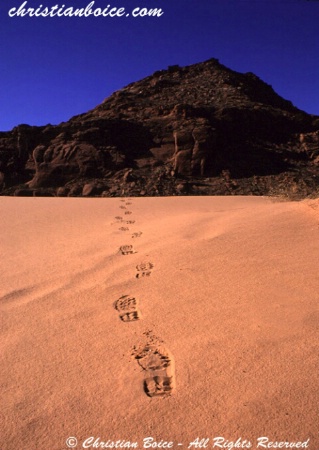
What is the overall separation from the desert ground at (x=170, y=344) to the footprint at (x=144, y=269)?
0.02 m

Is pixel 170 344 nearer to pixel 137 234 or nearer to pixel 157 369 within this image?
pixel 157 369

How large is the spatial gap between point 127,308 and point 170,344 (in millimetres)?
534

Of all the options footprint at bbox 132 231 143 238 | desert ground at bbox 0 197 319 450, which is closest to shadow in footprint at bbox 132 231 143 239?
footprint at bbox 132 231 143 238

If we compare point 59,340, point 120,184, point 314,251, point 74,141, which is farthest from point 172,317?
point 74,141

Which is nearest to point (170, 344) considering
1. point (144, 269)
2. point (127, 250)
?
point (144, 269)

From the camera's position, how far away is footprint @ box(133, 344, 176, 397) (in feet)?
5.01

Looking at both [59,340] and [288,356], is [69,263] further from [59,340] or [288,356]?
[288,356]

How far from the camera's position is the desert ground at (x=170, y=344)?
4.37 feet

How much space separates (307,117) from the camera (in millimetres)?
19219

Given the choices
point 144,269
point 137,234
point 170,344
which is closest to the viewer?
A: point 170,344

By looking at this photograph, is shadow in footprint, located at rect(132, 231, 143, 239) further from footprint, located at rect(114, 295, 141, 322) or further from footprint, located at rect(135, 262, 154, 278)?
footprint, located at rect(114, 295, 141, 322)

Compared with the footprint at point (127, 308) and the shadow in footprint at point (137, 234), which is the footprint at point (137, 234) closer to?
the shadow in footprint at point (137, 234)

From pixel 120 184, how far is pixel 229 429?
12.1 meters

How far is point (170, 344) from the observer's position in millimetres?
1837
